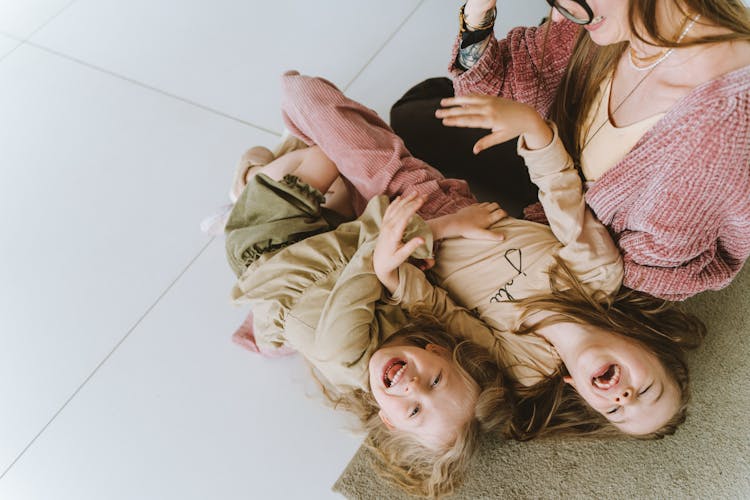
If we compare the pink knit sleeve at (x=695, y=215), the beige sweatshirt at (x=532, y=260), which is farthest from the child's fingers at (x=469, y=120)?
the pink knit sleeve at (x=695, y=215)

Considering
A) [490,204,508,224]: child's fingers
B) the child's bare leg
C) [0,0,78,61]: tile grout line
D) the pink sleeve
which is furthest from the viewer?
[0,0,78,61]: tile grout line

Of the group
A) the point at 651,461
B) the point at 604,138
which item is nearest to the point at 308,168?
the point at 604,138

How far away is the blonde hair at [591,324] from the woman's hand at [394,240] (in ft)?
0.68

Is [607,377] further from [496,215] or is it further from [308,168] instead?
[308,168]

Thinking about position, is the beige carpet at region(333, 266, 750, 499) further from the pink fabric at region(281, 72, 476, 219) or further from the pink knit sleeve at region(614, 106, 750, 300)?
the pink fabric at region(281, 72, 476, 219)

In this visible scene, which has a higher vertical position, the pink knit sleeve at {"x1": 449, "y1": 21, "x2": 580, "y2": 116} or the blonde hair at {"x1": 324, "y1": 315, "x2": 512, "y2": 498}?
the pink knit sleeve at {"x1": 449, "y1": 21, "x2": 580, "y2": 116}

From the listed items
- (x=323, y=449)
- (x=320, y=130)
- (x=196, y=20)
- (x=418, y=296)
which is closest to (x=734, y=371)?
(x=418, y=296)

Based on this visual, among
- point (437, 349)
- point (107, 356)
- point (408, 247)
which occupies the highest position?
point (408, 247)

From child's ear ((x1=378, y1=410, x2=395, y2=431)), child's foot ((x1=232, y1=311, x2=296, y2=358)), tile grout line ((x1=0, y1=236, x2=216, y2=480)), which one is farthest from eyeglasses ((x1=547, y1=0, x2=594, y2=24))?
tile grout line ((x1=0, y1=236, x2=216, y2=480))

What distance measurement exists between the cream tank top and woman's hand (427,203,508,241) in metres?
0.16

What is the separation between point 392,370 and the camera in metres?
0.86

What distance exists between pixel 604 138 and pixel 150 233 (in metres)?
0.92

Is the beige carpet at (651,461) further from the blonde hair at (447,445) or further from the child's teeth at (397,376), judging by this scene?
the child's teeth at (397,376)

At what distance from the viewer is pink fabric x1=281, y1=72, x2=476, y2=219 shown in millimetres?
1024
